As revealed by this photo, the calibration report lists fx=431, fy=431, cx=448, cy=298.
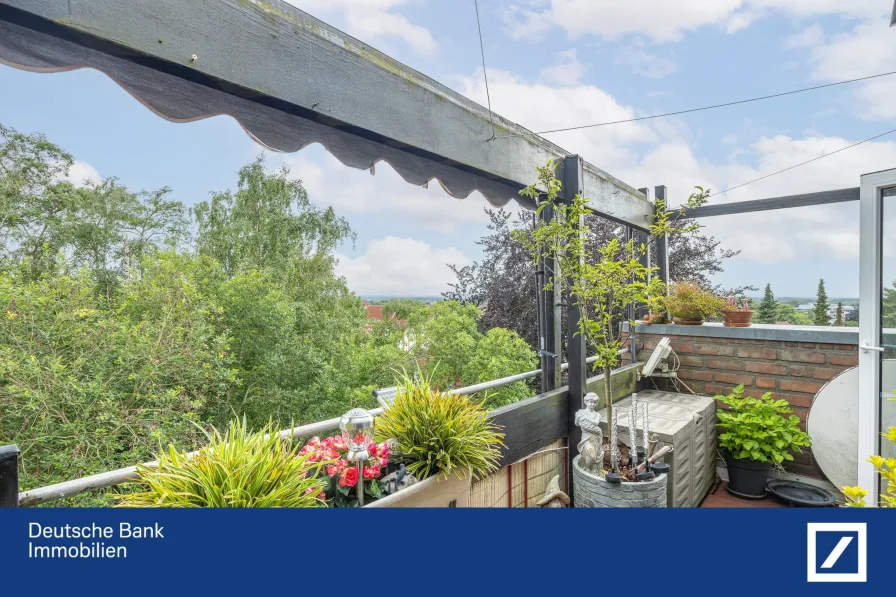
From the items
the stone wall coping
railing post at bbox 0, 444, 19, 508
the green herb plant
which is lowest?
railing post at bbox 0, 444, 19, 508

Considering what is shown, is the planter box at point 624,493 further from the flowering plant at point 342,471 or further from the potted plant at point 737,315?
the potted plant at point 737,315

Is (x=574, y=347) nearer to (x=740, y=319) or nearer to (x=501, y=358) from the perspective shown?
(x=740, y=319)

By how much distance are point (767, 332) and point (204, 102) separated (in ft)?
11.6

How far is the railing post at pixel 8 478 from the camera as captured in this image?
852 mm

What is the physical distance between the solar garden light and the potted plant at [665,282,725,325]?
9.71ft

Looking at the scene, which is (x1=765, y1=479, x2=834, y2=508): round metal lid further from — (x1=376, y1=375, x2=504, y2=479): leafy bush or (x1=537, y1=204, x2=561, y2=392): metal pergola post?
(x1=376, y1=375, x2=504, y2=479): leafy bush

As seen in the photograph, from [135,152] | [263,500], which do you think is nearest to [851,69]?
[263,500]

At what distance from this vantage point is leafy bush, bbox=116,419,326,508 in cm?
101

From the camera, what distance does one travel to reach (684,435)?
2354mm
